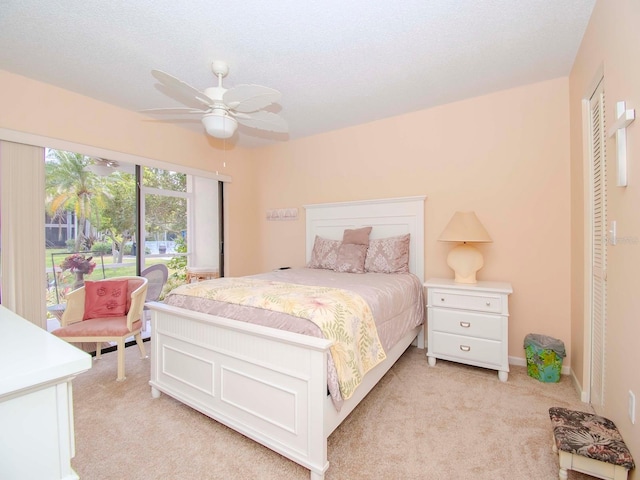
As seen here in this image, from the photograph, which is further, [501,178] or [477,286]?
[501,178]

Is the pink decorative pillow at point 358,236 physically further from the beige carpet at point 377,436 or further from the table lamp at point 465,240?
the beige carpet at point 377,436

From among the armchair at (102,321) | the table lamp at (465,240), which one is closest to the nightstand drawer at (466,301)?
the table lamp at (465,240)

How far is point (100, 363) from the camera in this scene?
9.32 feet

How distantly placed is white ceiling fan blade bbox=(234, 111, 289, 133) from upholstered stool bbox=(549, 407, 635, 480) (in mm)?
2508

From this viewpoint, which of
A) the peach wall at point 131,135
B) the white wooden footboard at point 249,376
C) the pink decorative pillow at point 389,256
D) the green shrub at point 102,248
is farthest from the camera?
the green shrub at point 102,248

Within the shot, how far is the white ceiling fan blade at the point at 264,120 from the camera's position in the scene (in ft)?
7.36

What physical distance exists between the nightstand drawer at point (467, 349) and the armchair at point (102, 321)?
9.00 ft

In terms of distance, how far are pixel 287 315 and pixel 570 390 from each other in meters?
2.32

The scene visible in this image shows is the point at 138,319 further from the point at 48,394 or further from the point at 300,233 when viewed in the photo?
the point at 48,394

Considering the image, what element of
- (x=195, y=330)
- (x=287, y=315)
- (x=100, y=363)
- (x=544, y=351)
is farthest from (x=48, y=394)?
(x=544, y=351)

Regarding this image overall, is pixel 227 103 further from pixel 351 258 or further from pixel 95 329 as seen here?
pixel 95 329

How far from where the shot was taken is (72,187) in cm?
300

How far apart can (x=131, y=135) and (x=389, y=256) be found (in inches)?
121

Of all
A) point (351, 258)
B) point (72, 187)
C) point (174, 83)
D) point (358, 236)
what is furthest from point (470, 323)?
point (72, 187)
